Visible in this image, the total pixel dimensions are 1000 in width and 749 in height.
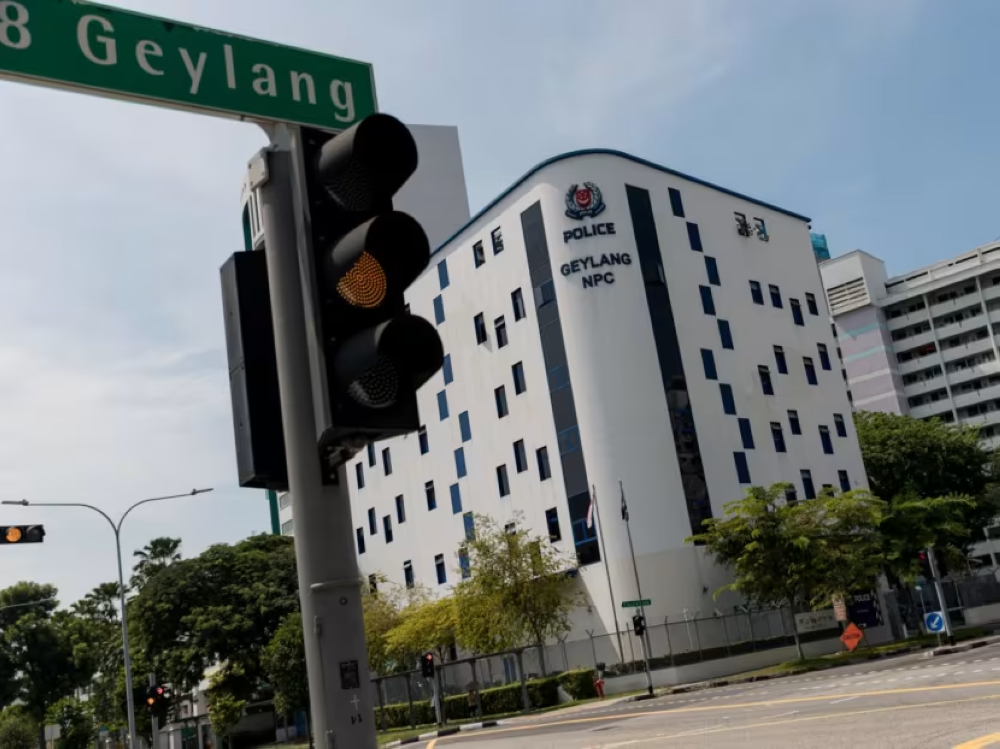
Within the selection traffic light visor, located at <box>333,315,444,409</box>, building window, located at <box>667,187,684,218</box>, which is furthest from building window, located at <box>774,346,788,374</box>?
traffic light visor, located at <box>333,315,444,409</box>

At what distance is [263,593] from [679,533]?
26.4 metres

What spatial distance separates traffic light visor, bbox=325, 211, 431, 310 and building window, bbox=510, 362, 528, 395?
5020cm

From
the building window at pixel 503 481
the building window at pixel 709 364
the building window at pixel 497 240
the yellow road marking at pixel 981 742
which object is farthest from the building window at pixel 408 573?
the yellow road marking at pixel 981 742

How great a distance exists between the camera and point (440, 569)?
59.1 meters

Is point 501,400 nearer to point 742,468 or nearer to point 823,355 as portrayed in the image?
point 742,468

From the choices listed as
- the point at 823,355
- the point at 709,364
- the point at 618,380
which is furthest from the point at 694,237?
the point at 823,355

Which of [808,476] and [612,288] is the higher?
[612,288]

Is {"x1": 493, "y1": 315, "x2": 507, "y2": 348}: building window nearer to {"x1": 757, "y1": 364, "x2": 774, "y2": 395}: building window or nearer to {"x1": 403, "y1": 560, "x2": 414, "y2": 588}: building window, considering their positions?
{"x1": 757, "y1": 364, "x2": 774, "y2": 395}: building window

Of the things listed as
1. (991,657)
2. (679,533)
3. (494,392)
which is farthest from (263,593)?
(991,657)

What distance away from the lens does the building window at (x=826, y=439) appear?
5778 cm

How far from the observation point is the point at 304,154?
11.6ft

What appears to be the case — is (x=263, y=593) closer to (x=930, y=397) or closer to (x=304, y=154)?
(x=304, y=154)

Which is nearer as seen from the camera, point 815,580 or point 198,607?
point 815,580

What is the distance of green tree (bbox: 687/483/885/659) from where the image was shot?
4328 cm
